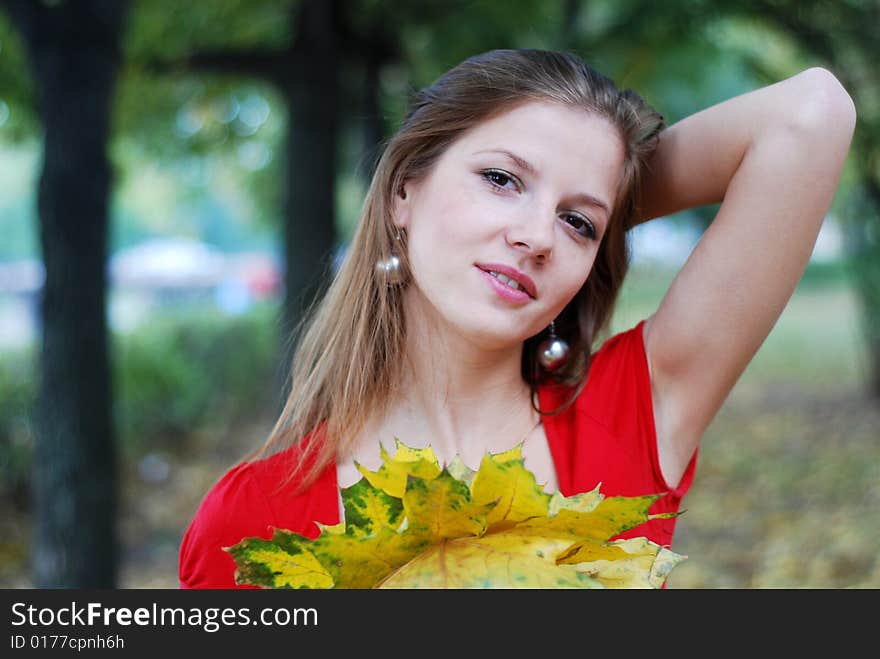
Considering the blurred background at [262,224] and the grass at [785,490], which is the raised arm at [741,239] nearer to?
the blurred background at [262,224]

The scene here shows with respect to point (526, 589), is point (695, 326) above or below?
above

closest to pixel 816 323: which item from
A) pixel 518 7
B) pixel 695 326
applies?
pixel 518 7

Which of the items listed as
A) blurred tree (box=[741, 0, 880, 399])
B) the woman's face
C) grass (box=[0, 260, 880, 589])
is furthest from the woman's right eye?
blurred tree (box=[741, 0, 880, 399])

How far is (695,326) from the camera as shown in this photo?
1541 mm

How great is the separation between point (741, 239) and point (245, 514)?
0.91 m

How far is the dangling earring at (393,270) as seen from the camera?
1.61 meters

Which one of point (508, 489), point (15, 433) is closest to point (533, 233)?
point (508, 489)

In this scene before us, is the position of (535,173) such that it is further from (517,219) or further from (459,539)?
(459,539)

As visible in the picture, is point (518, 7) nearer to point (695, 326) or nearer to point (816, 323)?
point (695, 326)

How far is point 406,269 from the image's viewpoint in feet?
5.29

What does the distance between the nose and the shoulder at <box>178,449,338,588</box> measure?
518mm

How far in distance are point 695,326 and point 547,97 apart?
453 mm

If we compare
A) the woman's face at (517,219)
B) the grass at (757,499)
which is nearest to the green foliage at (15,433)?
the grass at (757,499)

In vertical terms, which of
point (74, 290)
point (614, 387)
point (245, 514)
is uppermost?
point (74, 290)
